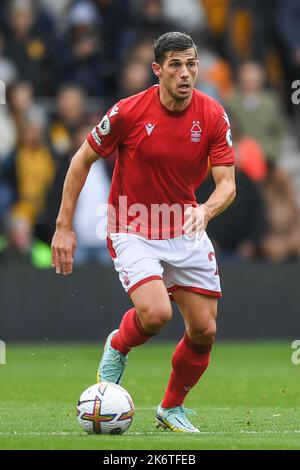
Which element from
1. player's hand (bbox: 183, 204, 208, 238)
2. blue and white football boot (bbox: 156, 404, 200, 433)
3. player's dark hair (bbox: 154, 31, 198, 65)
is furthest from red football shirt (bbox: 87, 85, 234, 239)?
blue and white football boot (bbox: 156, 404, 200, 433)

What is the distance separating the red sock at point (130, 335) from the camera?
891cm

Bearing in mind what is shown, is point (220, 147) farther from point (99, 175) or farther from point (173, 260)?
point (99, 175)

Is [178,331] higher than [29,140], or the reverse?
[29,140]

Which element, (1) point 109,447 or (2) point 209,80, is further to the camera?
(2) point 209,80

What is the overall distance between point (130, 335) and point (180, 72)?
1769mm

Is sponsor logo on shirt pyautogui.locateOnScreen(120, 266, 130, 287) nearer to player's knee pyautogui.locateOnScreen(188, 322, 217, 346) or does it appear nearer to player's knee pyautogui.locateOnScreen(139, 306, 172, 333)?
player's knee pyautogui.locateOnScreen(139, 306, 172, 333)

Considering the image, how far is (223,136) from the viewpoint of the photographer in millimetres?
9055

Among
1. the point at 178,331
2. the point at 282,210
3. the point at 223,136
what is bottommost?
the point at 178,331

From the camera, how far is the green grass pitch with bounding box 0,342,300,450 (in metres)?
8.13

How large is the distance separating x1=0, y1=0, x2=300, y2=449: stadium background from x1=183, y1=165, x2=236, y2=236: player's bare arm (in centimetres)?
509

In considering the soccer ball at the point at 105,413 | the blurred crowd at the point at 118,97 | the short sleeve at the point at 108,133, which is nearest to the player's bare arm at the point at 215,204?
the short sleeve at the point at 108,133

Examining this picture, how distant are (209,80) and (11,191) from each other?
10.8ft

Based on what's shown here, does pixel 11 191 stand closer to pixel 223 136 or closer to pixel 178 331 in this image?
pixel 178 331
